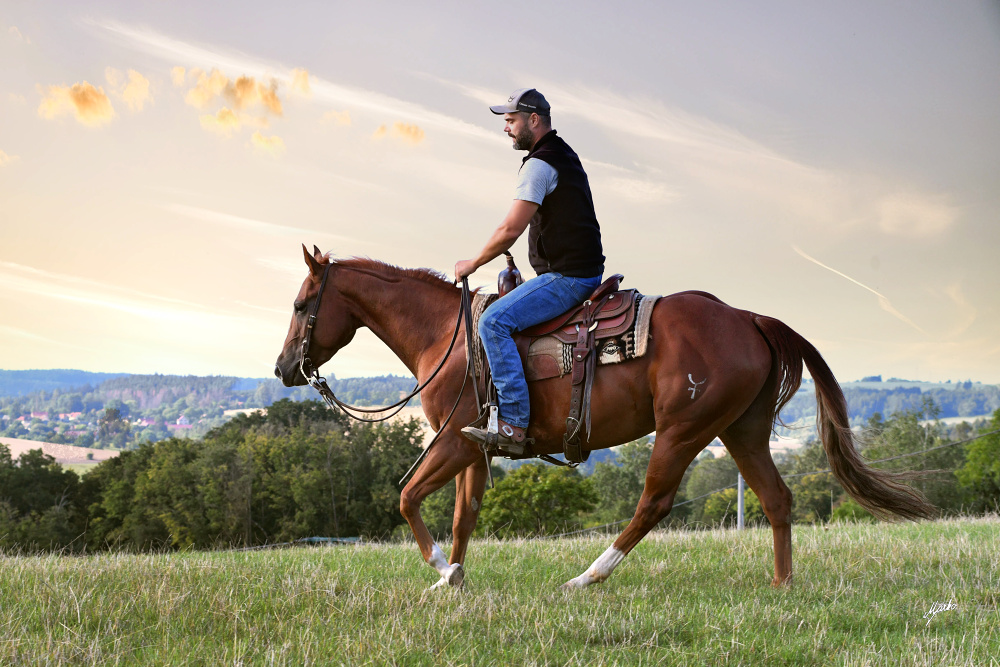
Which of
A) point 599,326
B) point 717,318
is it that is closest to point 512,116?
point 599,326

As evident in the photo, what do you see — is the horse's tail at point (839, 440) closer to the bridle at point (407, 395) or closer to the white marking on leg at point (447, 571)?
the bridle at point (407, 395)

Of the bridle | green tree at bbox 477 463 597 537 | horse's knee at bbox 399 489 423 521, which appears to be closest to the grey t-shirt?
the bridle

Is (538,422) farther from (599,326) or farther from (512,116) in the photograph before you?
(512,116)

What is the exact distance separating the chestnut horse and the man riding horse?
28cm

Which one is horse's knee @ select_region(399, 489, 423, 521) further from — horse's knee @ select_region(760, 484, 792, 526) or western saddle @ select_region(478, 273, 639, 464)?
horse's knee @ select_region(760, 484, 792, 526)

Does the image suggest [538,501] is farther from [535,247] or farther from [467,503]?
[535,247]

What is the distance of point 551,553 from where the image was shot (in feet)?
26.8

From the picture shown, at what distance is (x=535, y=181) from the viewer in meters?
5.68

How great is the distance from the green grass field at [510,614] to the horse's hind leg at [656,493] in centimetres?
21

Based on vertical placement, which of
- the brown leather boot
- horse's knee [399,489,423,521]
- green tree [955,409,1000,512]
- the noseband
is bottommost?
green tree [955,409,1000,512]

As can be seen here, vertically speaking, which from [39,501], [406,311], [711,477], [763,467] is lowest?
[39,501]

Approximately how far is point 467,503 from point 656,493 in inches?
61.4

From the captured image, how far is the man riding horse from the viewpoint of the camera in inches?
223

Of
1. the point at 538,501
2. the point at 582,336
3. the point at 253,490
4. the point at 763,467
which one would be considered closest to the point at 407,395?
the point at 582,336
